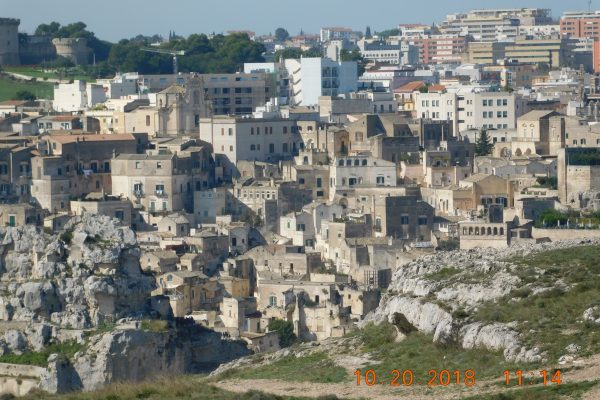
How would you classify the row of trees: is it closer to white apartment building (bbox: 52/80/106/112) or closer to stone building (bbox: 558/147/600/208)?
white apartment building (bbox: 52/80/106/112)

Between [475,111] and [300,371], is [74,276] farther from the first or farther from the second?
[475,111]

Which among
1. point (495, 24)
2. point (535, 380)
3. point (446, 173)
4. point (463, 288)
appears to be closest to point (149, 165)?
point (446, 173)

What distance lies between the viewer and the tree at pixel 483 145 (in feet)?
264

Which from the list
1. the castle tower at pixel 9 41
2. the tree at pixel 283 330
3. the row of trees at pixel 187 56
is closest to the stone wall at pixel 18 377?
the tree at pixel 283 330

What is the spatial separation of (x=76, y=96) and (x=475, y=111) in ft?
54.7

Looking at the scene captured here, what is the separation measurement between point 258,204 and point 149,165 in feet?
13.9

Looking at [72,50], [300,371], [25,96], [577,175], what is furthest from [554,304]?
[72,50]

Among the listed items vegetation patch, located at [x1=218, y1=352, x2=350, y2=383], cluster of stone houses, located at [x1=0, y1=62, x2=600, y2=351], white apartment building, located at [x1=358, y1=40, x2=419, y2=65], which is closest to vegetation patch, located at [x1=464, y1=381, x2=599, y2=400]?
vegetation patch, located at [x1=218, y1=352, x2=350, y2=383]

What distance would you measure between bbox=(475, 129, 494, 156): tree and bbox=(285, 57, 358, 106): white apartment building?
A: 42.6ft

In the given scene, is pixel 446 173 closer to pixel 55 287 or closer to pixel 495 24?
pixel 55 287

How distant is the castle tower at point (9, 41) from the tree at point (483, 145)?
129ft

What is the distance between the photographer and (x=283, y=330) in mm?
58344

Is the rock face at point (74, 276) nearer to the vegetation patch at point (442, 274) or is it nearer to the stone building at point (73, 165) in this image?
the stone building at point (73, 165)

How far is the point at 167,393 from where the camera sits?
1423 inches
